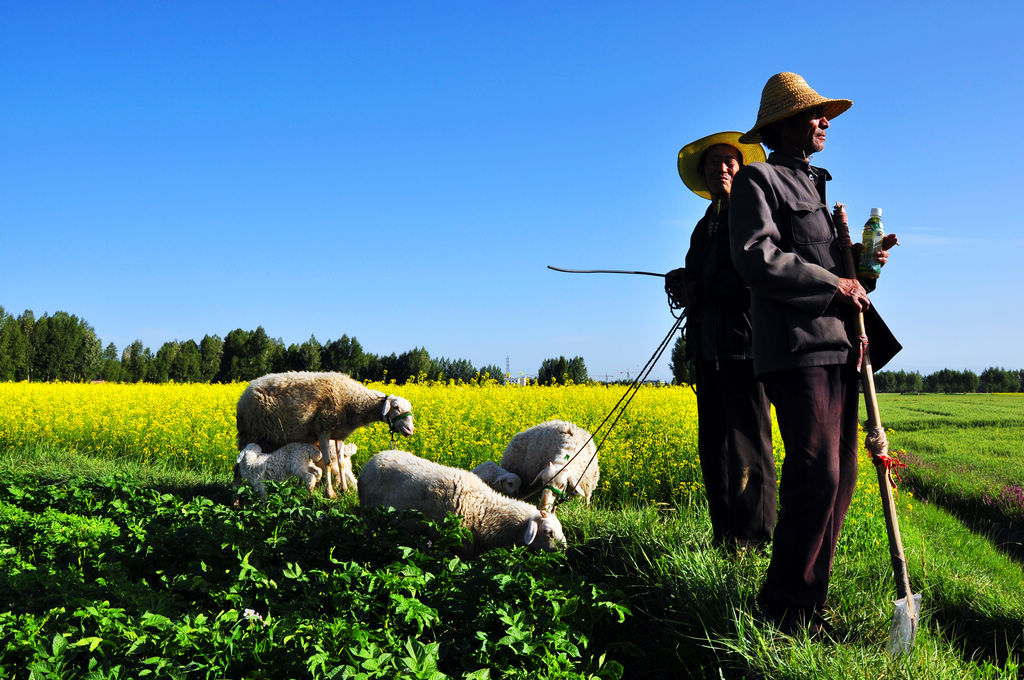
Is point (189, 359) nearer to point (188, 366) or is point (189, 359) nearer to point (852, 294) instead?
point (188, 366)

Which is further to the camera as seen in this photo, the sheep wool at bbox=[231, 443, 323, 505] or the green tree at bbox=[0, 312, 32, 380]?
the green tree at bbox=[0, 312, 32, 380]

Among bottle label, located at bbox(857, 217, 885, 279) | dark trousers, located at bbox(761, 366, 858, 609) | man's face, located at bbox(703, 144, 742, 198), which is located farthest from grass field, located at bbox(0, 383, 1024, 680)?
man's face, located at bbox(703, 144, 742, 198)

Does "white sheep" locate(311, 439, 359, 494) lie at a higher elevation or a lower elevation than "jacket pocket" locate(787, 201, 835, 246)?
lower

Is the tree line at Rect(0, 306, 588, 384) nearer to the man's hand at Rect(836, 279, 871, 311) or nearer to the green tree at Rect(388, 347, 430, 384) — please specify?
the green tree at Rect(388, 347, 430, 384)

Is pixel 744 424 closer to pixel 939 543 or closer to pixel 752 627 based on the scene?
pixel 752 627

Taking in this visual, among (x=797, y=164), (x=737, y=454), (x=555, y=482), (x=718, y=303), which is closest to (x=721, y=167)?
(x=718, y=303)

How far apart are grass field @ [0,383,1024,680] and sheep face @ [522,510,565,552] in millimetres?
183

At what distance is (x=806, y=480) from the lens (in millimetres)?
3459

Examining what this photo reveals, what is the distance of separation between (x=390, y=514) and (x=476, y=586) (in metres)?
1.37

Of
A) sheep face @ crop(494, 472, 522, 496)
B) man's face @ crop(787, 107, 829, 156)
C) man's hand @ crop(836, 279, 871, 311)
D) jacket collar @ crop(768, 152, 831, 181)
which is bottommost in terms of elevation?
sheep face @ crop(494, 472, 522, 496)

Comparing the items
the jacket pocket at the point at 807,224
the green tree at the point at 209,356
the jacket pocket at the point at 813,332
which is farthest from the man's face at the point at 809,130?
the green tree at the point at 209,356

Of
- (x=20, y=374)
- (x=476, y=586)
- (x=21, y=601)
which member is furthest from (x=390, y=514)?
(x=20, y=374)

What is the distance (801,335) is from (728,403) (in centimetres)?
128

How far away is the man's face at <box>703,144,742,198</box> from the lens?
16.3 ft
